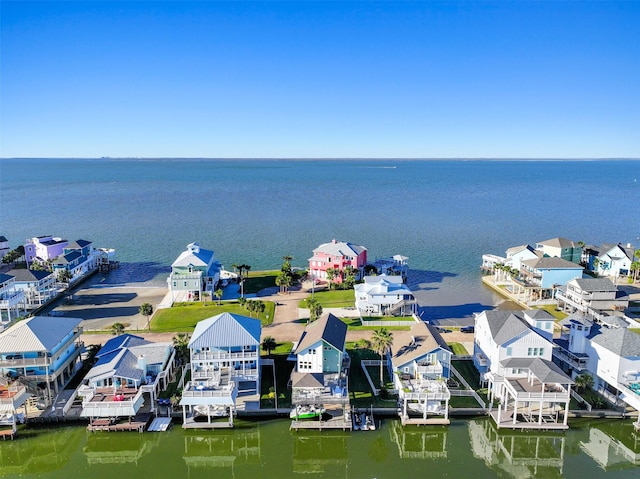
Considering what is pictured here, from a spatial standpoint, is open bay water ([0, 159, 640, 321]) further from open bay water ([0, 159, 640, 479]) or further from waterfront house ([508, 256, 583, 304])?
waterfront house ([508, 256, 583, 304])

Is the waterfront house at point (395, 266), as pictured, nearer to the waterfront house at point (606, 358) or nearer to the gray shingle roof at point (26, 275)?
the waterfront house at point (606, 358)

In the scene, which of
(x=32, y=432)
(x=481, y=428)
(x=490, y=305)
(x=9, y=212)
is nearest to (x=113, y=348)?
(x=32, y=432)

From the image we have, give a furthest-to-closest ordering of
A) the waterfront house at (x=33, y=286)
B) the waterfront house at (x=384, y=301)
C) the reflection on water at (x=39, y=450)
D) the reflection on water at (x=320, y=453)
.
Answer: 1. the waterfront house at (x=33, y=286)
2. the waterfront house at (x=384, y=301)
3. the reflection on water at (x=320, y=453)
4. the reflection on water at (x=39, y=450)

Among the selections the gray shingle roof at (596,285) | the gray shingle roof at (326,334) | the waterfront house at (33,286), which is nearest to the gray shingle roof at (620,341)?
the gray shingle roof at (596,285)

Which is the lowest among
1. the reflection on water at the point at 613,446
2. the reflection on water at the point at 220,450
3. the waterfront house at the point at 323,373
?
the reflection on water at the point at 220,450

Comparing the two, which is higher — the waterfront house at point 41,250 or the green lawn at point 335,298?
the waterfront house at point 41,250

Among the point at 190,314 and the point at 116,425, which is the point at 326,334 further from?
the point at 190,314

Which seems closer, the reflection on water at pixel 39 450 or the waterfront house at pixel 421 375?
the reflection on water at pixel 39 450

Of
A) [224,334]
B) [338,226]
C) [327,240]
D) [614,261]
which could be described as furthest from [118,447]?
[338,226]
